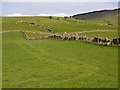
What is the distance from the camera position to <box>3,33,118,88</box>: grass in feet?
79.1

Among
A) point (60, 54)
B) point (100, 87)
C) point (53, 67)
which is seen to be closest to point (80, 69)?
point (53, 67)

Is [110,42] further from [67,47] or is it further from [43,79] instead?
[43,79]

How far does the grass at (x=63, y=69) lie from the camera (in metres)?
24.1

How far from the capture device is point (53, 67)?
30344mm

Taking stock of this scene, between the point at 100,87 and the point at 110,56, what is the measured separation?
A: 44.9 feet

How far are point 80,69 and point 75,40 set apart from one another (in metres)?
24.8

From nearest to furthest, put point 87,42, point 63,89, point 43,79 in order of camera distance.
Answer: point 63,89 < point 43,79 < point 87,42

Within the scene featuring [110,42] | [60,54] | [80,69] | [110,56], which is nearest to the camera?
[80,69]

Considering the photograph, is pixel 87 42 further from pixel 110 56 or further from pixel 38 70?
pixel 38 70

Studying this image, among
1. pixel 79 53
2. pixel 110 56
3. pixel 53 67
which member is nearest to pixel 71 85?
pixel 53 67

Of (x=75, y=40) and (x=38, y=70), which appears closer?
(x=38, y=70)

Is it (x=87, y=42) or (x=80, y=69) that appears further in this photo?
(x=87, y=42)

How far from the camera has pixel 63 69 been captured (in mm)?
29250

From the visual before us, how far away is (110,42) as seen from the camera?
45.0 metres
